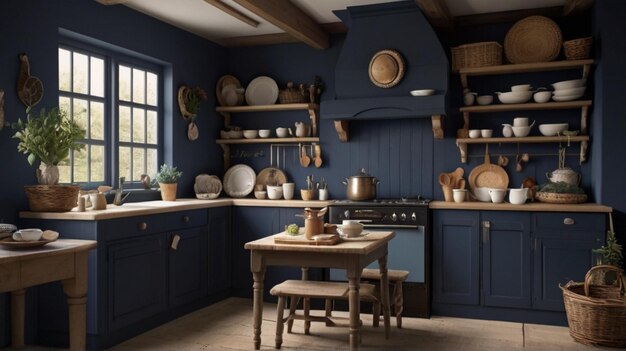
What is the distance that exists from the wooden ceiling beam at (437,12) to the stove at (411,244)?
168 cm

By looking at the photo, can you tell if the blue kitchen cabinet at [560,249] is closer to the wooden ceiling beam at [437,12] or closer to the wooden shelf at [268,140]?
the wooden ceiling beam at [437,12]

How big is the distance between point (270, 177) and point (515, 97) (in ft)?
8.60

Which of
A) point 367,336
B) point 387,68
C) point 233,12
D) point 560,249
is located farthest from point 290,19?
point 560,249

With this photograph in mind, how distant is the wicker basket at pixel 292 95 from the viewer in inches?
239

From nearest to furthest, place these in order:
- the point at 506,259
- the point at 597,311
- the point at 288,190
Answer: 1. the point at 597,311
2. the point at 506,259
3. the point at 288,190

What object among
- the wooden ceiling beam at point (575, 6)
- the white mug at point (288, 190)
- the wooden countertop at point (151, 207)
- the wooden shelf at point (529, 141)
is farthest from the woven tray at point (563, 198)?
the white mug at point (288, 190)

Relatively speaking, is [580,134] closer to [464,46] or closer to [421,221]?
[464,46]

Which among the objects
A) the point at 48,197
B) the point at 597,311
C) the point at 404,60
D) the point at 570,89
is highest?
the point at 404,60

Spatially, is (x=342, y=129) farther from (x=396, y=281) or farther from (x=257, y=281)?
(x=257, y=281)

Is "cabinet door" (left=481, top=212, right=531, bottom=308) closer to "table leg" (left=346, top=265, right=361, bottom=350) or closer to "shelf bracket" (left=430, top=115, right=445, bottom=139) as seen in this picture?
"shelf bracket" (left=430, top=115, right=445, bottom=139)

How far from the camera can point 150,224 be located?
14.9 feet

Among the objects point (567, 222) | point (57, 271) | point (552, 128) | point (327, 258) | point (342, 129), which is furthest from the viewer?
point (342, 129)

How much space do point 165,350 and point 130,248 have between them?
788mm

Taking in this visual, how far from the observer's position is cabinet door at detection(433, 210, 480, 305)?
16.4 feet
